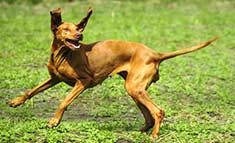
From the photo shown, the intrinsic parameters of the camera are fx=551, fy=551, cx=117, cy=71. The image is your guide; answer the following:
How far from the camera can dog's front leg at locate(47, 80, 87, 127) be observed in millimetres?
6992

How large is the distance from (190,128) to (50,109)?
7.53 ft

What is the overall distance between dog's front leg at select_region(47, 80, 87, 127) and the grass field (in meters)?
0.11

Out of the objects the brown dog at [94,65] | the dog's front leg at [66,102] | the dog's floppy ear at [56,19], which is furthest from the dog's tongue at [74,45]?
the dog's front leg at [66,102]

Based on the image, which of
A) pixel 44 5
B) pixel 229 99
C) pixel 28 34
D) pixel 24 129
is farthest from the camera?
pixel 44 5

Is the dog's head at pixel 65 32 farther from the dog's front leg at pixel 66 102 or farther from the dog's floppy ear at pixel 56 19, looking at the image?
the dog's front leg at pixel 66 102

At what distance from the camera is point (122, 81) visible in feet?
34.2

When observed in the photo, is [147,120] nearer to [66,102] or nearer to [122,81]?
[66,102]

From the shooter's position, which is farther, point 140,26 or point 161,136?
point 140,26

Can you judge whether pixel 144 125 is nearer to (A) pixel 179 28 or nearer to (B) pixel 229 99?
(B) pixel 229 99

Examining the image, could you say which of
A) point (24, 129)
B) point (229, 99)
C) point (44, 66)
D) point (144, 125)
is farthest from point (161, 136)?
point (44, 66)

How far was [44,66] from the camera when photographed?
11.4 m

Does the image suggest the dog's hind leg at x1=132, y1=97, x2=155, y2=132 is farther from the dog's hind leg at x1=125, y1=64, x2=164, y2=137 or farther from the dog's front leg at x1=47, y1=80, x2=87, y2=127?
the dog's front leg at x1=47, y1=80, x2=87, y2=127

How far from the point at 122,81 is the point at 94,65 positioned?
2.99m

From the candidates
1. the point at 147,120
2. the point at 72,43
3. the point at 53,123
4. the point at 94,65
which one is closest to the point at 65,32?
the point at 72,43
